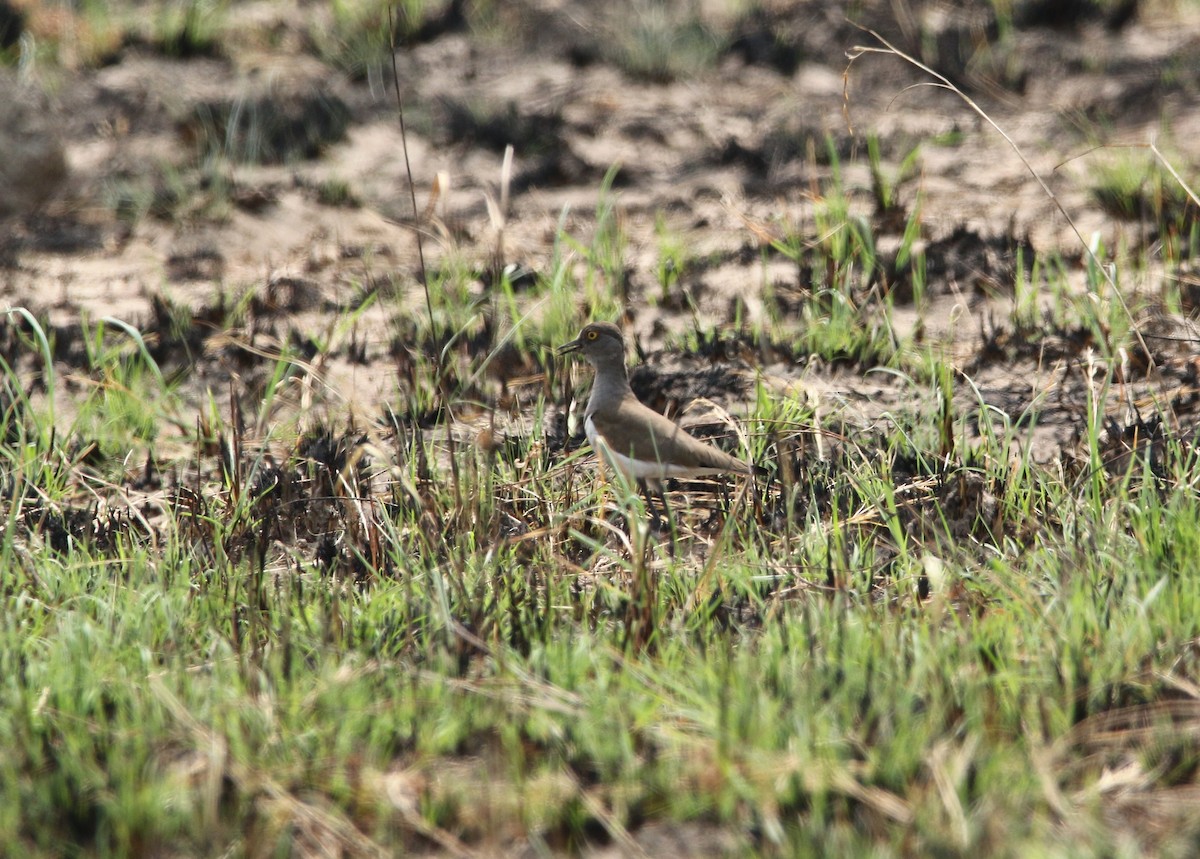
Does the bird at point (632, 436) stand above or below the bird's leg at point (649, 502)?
above

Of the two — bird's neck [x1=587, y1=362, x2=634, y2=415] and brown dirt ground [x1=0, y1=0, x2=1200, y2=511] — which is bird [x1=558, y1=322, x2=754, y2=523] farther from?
brown dirt ground [x1=0, y1=0, x2=1200, y2=511]

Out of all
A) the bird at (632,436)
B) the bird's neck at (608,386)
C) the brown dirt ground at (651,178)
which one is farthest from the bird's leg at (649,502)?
the brown dirt ground at (651,178)

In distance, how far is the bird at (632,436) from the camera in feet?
15.9

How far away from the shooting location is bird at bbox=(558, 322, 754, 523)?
15.9 ft

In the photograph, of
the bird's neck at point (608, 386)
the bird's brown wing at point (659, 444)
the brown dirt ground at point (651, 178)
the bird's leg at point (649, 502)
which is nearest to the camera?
the bird's brown wing at point (659, 444)

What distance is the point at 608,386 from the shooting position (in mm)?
5355

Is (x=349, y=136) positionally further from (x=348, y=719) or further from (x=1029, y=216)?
(x=348, y=719)

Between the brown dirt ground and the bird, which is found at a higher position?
the brown dirt ground

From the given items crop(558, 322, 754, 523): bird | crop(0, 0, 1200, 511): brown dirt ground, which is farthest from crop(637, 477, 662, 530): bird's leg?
crop(0, 0, 1200, 511): brown dirt ground

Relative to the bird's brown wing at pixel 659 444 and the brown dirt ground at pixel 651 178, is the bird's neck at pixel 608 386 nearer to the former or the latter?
the bird's brown wing at pixel 659 444

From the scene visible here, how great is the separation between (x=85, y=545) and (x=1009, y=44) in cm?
746

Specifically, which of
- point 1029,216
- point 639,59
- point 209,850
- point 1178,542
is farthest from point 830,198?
point 209,850

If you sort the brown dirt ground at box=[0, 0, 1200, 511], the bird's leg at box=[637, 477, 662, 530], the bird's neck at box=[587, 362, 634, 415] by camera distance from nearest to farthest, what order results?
1. the bird's leg at box=[637, 477, 662, 530]
2. the bird's neck at box=[587, 362, 634, 415]
3. the brown dirt ground at box=[0, 0, 1200, 511]

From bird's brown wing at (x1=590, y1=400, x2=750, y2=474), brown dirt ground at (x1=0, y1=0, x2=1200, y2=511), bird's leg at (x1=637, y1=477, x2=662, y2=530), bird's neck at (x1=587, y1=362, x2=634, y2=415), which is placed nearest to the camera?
bird's brown wing at (x1=590, y1=400, x2=750, y2=474)
